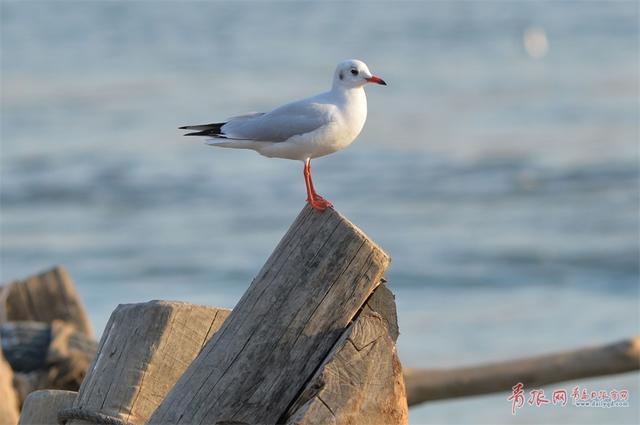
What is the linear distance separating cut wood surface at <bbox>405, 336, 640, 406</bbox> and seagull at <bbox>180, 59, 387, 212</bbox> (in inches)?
90.9

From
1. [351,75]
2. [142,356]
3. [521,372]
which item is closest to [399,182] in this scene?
[521,372]

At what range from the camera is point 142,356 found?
3.75 m

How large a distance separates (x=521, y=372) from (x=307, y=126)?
2.59m

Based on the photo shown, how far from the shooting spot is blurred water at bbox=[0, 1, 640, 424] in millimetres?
11008

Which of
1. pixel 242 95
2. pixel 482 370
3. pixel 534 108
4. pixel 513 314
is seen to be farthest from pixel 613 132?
pixel 482 370

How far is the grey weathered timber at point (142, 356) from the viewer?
3.72 meters

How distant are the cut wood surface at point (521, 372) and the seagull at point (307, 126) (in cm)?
231

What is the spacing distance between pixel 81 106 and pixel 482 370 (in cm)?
1864

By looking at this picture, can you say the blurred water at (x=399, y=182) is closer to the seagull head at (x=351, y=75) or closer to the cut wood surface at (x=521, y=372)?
the cut wood surface at (x=521, y=372)

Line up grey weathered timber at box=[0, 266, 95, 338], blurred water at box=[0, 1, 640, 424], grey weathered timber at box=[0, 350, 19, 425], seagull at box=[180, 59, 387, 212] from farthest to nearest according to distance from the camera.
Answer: blurred water at box=[0, 1, 640, 424] → grey weathered timber at box=[0, 266, 95, 338] → grey weathered timber at box=[0, 350, 19, 425] → seagull at box=[180, 59, 387, 212]

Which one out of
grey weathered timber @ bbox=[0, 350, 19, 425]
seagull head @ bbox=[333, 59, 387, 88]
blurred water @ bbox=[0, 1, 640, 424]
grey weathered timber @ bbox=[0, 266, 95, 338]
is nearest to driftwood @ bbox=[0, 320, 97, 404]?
grey weathered timber @ bbox=[0, 266, 95, 338]

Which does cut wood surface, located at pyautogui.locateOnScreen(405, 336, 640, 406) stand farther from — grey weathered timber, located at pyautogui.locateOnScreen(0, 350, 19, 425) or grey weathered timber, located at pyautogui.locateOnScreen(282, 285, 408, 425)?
grey weathered timber, located at pyautogui.locateOnScreen(282, 285, 408, 425)

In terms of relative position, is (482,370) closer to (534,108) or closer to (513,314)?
(513,314)

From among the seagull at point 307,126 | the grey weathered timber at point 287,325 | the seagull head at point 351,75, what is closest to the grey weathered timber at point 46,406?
the grey weathered timber at point 287,325
